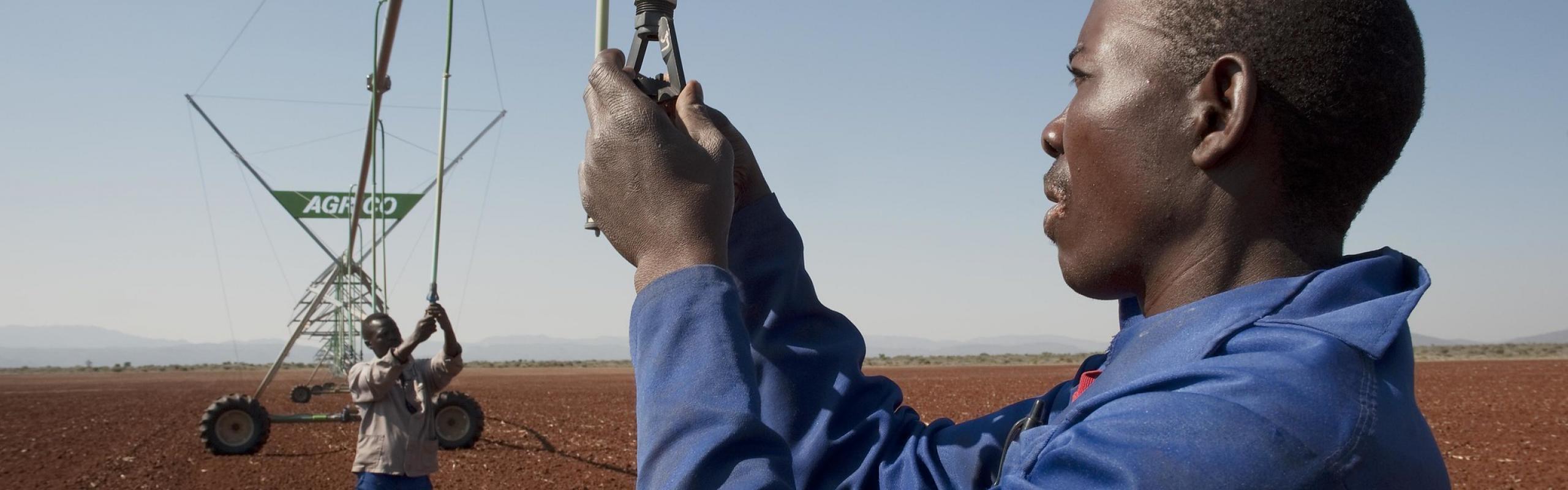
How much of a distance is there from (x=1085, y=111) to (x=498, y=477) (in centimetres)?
1697

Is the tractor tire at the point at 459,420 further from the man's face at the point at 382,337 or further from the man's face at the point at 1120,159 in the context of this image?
the man's face at the point at 1120,159

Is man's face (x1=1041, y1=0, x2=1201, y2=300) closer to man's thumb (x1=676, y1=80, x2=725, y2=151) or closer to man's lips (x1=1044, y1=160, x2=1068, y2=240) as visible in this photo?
man's lips (x1=1044, y1=160, x2=1068, y2=240)

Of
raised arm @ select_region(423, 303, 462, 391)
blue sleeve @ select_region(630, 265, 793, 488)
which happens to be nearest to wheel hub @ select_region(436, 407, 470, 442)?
raised arm @ select_region(423, 303, 462, 391)

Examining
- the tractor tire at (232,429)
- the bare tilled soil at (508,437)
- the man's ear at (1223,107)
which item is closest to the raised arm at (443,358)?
the bare tilled soil at (508,437)

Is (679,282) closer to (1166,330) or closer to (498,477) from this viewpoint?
Result: (1166,330)

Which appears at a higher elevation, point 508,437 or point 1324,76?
point 1324,76

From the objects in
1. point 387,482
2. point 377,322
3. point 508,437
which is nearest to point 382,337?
point 377,322

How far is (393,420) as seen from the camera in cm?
963

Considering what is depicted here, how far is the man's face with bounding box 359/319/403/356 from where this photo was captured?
10859 millimetres

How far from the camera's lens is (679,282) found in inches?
44.7

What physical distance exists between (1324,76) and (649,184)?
2.16 feet

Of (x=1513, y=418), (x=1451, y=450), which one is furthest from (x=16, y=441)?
(x=1513, y=418)

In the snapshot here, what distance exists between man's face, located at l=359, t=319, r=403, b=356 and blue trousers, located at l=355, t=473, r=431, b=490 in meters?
1.62

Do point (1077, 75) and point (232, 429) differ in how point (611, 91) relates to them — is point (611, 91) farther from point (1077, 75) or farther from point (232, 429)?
point (232, 429)
